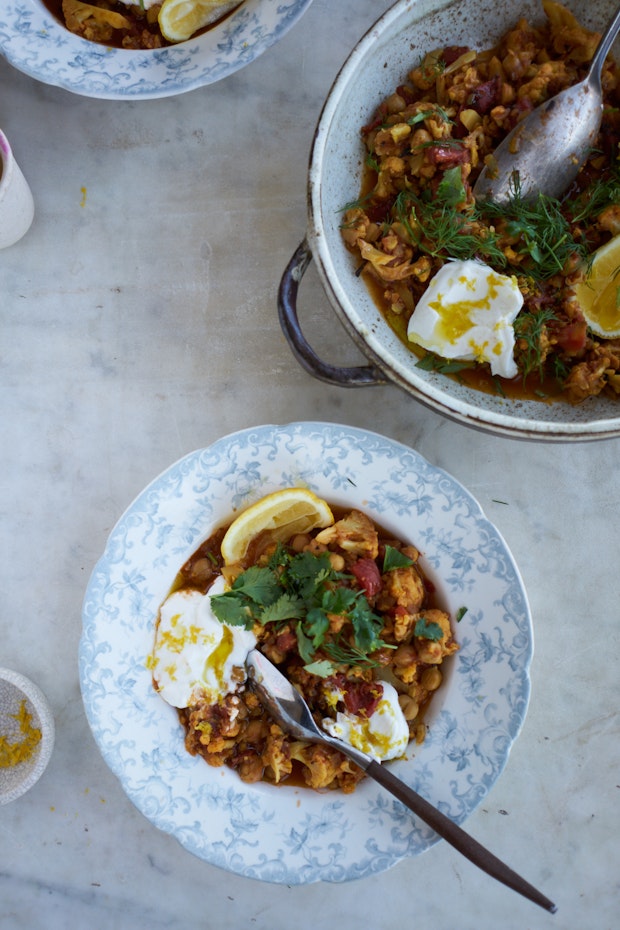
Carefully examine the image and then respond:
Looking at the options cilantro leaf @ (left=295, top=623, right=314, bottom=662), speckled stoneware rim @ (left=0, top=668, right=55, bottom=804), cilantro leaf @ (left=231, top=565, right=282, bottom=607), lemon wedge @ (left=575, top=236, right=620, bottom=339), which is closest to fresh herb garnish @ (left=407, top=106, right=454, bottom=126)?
lemon wedge @ (left=575, top=236, right=620, bottom=339)

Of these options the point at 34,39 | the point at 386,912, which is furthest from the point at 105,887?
the point at 34,39

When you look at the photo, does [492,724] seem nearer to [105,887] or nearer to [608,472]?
[608,472]

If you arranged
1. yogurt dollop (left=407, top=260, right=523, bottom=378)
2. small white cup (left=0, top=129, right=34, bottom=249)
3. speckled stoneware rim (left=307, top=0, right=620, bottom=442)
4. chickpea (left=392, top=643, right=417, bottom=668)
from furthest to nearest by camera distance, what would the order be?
1. small white cup (left=0, top=129, right=34, bottom=249)
2. chickpea (left=392, top=643, right=417, bottom=668)
3. yogurt dollop (left=407, top=260, right=523, bottom=378)
4. speckled stoneware rim (left=307, top=0, right=620, bottom=442)

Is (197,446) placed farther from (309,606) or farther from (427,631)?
(427,631)

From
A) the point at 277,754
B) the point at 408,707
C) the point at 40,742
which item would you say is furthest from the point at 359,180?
the point at 40,742

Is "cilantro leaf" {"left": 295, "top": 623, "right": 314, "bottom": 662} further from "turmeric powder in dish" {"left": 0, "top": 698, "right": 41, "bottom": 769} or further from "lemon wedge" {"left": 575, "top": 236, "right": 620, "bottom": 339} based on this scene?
"lemon wedge" {"left": 575, "top": 236, "right": 620, "bottom": 339}

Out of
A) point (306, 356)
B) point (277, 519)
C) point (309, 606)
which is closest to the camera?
point (306, 356)
